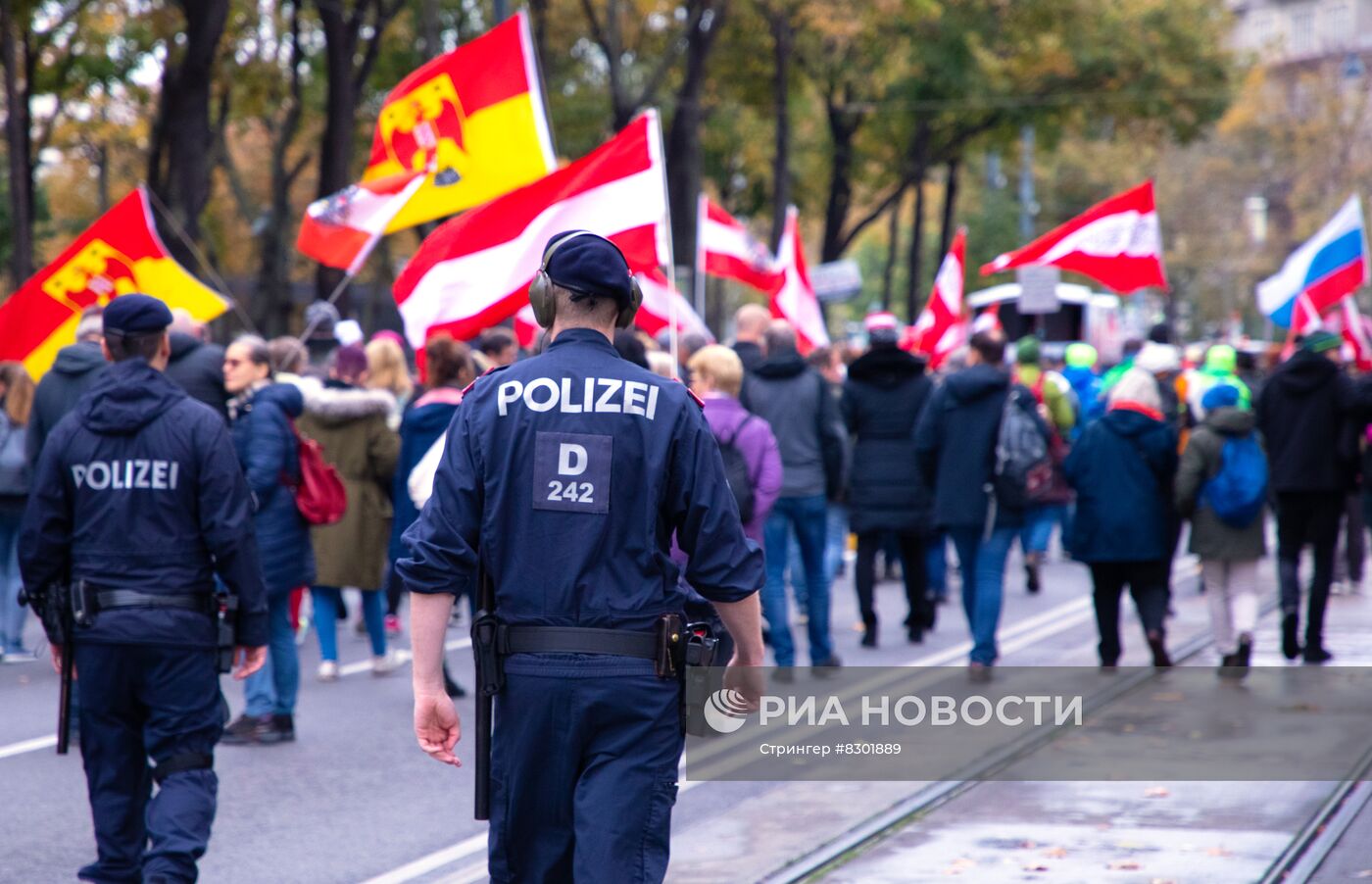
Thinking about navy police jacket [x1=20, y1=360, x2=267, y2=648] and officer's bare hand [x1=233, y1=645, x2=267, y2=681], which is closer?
navy police jacket [x1=20, y1=360, x2=267, y2=648]

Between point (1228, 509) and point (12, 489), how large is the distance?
6.73m

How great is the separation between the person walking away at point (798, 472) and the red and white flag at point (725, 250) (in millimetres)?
4314

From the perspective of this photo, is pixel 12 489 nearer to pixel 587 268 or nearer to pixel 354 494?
pixel 354 494

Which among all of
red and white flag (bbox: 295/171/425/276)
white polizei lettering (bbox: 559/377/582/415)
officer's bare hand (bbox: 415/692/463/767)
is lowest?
officer's bare hand (bbox: 415/692/463/767)

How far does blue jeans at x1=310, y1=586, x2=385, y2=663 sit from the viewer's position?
999cm

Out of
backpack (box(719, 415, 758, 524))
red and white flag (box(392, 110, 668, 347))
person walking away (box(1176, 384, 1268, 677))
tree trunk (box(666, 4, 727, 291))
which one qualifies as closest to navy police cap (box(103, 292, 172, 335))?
red and white flag (box(392, 110, 668, 347))

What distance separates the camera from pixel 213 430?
5.59 meters

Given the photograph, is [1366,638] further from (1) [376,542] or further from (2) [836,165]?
(2) [836,165]

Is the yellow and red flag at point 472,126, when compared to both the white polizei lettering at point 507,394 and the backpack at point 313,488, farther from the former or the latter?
the white polizei lettering at point 507,394

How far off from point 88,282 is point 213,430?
616 centimetres

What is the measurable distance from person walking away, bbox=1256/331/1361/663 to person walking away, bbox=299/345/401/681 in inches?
193

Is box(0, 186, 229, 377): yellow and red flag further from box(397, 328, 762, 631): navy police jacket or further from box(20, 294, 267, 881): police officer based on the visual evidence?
box(397, 328, 762, 631): navy police jacket

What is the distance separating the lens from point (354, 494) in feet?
33.4

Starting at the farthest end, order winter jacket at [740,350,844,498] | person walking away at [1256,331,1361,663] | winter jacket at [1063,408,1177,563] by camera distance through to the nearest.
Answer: person walking away at [1256,331,1361,663]
winter jacket at [740,350,844,498]
winter jacket at [1063,408,1177,563]
